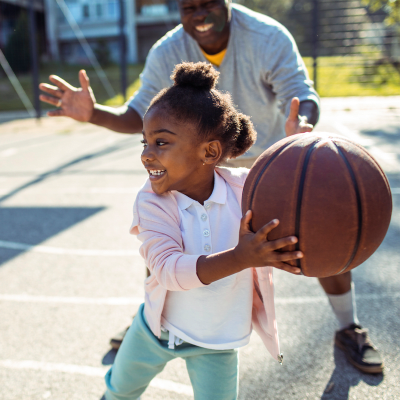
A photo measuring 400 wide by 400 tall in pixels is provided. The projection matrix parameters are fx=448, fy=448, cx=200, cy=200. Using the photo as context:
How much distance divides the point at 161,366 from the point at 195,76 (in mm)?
1266

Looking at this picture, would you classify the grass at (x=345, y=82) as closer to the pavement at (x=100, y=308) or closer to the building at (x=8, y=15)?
the building at (x=8, y=15)

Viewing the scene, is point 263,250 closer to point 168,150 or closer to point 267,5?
point 168,150

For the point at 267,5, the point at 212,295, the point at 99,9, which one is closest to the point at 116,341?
the point at 212,295

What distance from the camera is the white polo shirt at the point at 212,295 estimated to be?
1811 millimetres

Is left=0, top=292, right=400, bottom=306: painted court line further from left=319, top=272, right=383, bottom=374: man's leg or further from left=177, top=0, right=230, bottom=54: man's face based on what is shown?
left=177, top=0, right=230, bottom=54: man's face

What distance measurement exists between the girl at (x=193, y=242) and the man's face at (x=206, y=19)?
0.77 m

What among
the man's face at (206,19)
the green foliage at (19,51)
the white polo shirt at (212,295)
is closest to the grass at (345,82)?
the green foliage at (19,51)

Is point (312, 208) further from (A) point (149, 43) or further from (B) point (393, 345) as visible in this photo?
(A) point (149, 43)

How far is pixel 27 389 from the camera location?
101 inches

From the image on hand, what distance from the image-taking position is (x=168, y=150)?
173 cm

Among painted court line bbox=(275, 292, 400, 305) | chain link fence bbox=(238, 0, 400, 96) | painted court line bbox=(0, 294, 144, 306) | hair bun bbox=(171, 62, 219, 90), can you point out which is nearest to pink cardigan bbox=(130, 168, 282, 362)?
hair bun bbox=(171, 62, 219, 90)

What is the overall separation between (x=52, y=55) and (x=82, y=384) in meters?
29.3

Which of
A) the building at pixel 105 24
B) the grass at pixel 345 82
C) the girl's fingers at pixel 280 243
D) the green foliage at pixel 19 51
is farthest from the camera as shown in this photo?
the building at pixel 105 24

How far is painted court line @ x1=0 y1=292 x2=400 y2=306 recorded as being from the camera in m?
3.48
